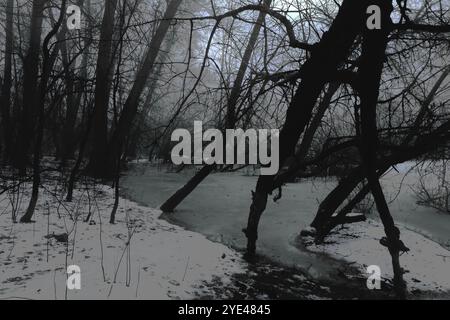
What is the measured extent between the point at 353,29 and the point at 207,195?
19.6 ft

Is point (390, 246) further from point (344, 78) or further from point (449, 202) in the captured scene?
point (449, 202)

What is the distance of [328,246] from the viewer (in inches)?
229

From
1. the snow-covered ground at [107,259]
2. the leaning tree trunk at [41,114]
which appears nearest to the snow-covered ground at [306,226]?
the snow-covered ground at [107,259]

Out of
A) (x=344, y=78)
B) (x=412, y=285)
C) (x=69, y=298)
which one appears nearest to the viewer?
(x=69, y=298)

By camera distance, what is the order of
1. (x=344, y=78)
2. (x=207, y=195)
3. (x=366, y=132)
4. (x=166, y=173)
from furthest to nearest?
(x=166, y=173) → (x=207, y=195) → (x=344, y=78) → (x=366, y=132)

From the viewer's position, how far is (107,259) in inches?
155

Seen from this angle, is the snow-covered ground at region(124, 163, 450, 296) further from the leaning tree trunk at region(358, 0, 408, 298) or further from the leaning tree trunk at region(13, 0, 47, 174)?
the leaning tree trunk at region(13, 0, 47, 174)

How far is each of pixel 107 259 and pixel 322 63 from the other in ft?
7.95

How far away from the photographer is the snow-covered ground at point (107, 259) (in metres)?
3.21

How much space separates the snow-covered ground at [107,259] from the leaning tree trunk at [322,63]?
1.31m

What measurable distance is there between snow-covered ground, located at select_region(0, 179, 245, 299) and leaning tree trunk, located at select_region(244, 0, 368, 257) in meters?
1.31

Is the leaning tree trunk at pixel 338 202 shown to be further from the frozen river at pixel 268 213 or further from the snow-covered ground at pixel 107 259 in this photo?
the snow-covered ground at pixel 107 259
